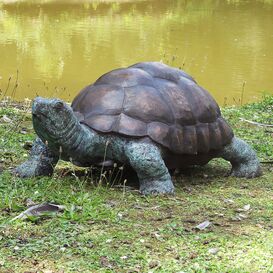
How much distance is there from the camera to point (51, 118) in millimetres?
4121

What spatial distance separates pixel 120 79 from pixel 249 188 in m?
1.40

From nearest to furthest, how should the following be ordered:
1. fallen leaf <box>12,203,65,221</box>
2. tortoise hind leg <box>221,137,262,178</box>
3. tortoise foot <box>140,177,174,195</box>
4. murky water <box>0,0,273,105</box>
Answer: fallen leaf <box>12,203,65,221</box> → tortoise foot <box>140,177,174,195</box> → tortoise hind leg <box>221,137,262,178</box> → murky water <box>0,0,273,105</box>

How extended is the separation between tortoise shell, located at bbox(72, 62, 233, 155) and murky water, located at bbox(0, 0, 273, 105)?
339cm

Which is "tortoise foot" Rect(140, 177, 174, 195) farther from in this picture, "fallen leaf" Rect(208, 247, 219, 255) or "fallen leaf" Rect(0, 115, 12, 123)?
"fallen leaf" Rect(0, 115, 12, 123)

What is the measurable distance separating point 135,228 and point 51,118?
1.06 metres

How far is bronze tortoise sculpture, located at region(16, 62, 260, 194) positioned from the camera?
429 cm

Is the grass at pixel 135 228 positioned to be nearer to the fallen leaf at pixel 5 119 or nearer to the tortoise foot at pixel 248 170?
the tortoise foot at pixel 248 170

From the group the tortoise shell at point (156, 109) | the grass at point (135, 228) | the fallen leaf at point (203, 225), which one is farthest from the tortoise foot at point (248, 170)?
the fallen leaf at point (203, 225)

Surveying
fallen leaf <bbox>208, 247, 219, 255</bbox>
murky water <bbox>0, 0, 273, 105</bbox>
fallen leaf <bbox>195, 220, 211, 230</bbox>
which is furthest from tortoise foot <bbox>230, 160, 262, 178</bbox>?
murky water <bbox>0, 0, 273, 105</bbox>

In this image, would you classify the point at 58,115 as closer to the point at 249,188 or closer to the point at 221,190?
the point at 221,190

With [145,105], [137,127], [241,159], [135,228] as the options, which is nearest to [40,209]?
[135,228]

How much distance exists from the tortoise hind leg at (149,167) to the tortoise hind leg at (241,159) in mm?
885

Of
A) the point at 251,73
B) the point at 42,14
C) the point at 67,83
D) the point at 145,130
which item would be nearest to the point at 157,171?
the point at 145,130

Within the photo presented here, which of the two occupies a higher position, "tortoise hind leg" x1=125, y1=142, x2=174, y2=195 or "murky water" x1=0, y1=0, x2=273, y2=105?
"tortoise hind leg" x1=125, y1=142, x2=174, y2=195
